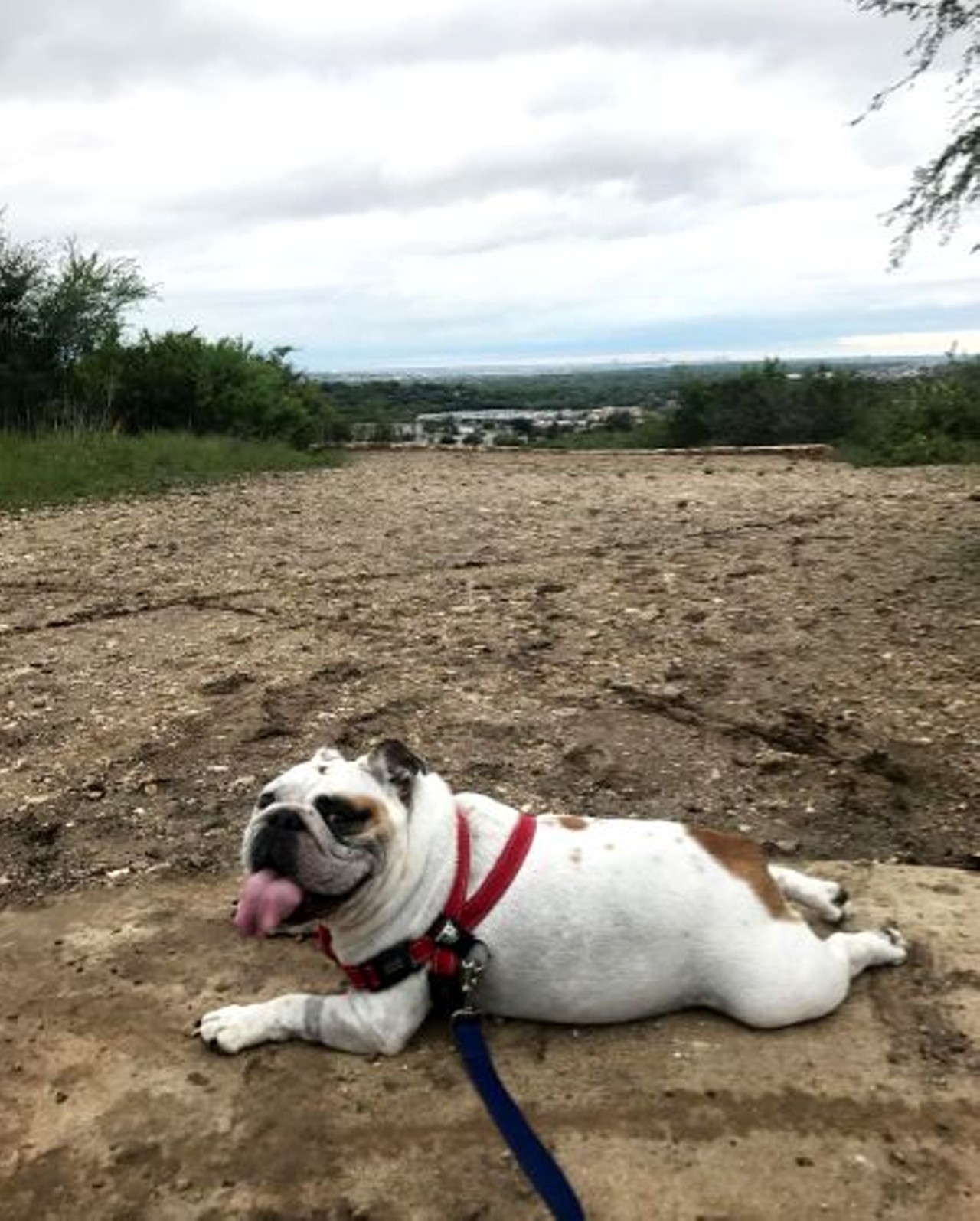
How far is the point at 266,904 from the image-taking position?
10.4 ft

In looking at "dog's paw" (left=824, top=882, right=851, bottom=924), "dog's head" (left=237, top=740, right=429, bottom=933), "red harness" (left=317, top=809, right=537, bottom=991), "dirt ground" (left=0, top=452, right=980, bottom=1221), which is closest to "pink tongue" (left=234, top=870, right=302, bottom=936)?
"dog's head" (left=237, top=740, right=429, bottom=933)

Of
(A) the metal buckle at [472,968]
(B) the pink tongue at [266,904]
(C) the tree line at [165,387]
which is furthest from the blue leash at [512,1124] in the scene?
(C) the tree line at [165,387]

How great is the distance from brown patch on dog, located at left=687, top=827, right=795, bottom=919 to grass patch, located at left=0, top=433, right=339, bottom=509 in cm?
1161

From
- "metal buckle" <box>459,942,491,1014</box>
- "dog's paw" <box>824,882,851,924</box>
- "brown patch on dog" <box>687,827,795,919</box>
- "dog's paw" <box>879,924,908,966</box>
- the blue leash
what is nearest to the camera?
the blue leash

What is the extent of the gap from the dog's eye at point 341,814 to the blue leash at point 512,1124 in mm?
589

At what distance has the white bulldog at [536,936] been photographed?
3.42 meters

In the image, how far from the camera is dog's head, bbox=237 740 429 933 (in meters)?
3.20

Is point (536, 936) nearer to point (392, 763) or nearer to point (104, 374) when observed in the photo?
point (392, 763)

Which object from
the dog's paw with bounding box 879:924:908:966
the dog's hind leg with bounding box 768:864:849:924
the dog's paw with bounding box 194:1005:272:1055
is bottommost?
the dog's paw with bounding box 194:1005:272:1055

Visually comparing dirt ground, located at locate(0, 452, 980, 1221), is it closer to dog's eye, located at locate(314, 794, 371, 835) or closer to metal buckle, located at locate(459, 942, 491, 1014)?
metal buckle, located at locate(459, 942, 491, 1014)

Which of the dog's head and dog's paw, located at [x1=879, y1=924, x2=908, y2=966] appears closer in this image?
the dog's head

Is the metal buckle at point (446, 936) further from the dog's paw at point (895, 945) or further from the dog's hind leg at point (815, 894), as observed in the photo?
the dog's paw at point (895, 945)

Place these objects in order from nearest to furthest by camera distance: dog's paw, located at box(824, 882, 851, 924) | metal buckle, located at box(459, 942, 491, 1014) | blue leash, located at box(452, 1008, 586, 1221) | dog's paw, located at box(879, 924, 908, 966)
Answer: blue leash, located at box(452, 1008, 586, 1221)
metal buckle, located at box(459, 942, 491, 1014)
dog's paw, located at box(879, 924, 908, 966)
dog's paw, located at box(824, 882, 851, 924)

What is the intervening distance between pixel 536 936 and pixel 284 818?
2.54ft
